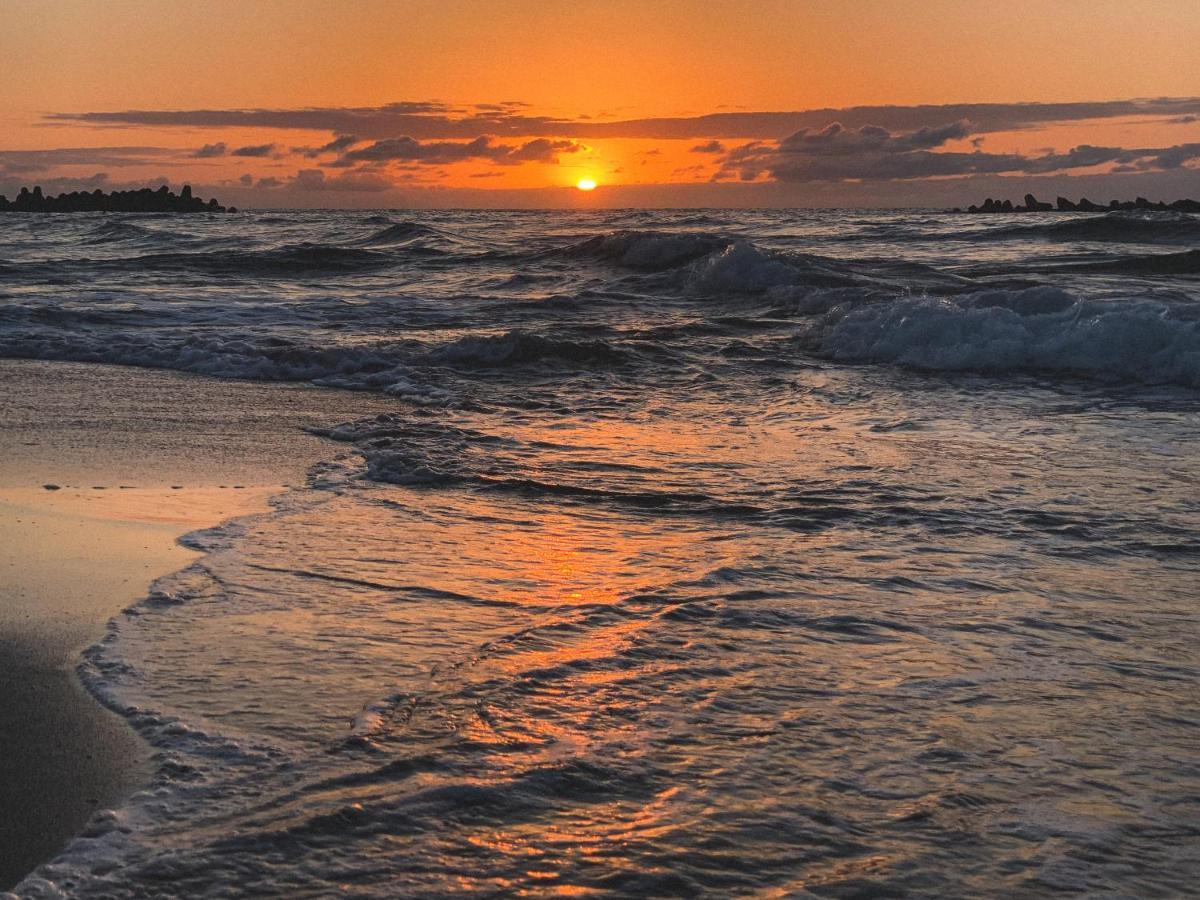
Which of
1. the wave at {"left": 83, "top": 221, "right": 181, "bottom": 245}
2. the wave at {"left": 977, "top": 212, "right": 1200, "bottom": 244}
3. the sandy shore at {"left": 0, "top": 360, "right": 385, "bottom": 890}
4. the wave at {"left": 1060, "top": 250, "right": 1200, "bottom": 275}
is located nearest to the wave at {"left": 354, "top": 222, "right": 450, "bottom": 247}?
the wave at {"left": 83, "top": 221, "right": 181, "bottom": 245}

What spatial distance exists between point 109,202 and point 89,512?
6375 centimetres

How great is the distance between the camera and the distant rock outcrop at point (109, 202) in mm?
62719

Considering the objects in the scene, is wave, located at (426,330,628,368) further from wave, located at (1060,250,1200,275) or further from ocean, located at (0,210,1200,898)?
wave, located at (1060,250,1200,275)

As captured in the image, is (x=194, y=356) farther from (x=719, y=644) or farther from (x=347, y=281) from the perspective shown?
(x=347, y=281)

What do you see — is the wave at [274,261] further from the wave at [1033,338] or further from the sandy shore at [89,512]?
the wave at [1033,338]

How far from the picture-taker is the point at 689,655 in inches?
140

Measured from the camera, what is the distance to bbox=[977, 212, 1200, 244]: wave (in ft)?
88.0

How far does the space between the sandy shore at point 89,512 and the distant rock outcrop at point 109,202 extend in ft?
190

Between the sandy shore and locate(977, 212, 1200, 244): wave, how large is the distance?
23.1m

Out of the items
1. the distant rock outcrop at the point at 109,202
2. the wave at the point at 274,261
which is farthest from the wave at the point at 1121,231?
the distant rock outcrop at the point at 109,202

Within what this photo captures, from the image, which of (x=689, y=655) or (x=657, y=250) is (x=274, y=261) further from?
(x=689, y=655)

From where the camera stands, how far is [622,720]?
3.09m

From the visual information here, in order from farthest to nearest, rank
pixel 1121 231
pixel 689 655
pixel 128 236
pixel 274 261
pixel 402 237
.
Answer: pixel 128 236 < pixel 402 237 < pixel 1121 231 < pixel 274 261 < pixel 689 655

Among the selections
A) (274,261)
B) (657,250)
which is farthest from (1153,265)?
(274,261)
